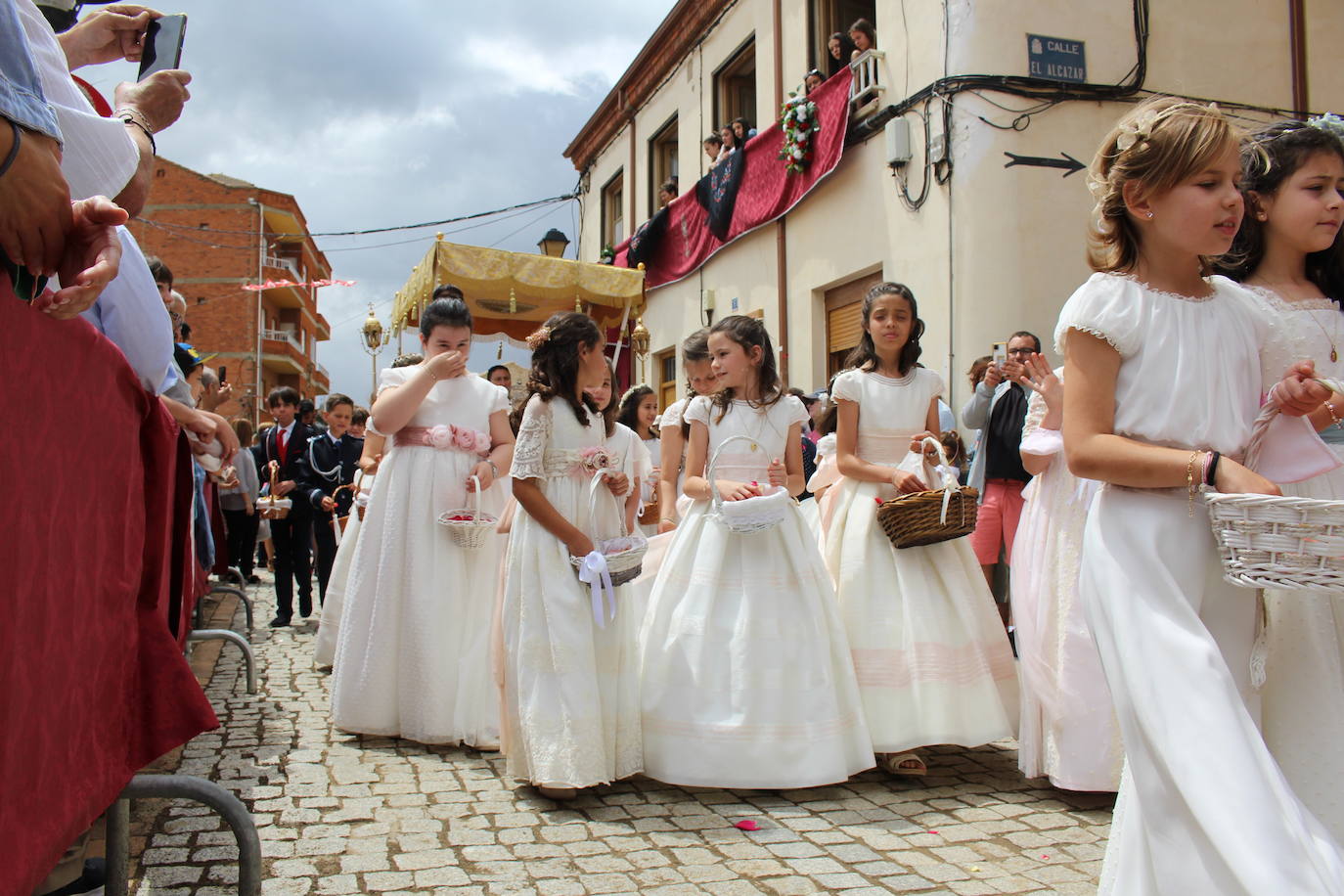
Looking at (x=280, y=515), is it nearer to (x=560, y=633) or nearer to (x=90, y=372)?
(x=560, y=633)

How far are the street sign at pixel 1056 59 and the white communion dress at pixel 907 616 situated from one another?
6182mm

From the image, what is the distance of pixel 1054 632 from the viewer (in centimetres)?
399

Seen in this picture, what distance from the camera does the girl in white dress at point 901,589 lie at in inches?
165

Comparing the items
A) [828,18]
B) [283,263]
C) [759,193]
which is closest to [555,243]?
[759,193]

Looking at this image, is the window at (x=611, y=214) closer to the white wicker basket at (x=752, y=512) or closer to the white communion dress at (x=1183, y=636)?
the white wicker basket at (x=752, y=512)

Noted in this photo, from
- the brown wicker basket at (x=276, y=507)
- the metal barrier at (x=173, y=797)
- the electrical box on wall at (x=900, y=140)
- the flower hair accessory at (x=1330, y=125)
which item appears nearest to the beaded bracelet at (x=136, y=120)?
the metal barrier at (x=173, y=797)

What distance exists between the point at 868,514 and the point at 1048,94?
21.8 ft

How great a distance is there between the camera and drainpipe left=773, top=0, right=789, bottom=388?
1309 centimetres

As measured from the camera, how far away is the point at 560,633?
3910 millimetres

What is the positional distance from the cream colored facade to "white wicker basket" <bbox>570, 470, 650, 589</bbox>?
19.7 feet

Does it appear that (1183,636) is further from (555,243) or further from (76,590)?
(555,243)

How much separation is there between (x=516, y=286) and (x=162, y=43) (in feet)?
23.9

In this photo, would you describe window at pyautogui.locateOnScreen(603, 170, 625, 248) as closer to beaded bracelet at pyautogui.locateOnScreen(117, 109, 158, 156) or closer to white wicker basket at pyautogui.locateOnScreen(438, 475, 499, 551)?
white wicker basket at pyautogui.locateOnScreen(438, 475, 499, 551)

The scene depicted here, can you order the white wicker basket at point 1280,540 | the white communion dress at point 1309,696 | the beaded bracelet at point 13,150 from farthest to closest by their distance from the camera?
the white communion dress at point 1309,696, the white wicker basket at point 1280,540, the beaded bracelet at point 13,150
